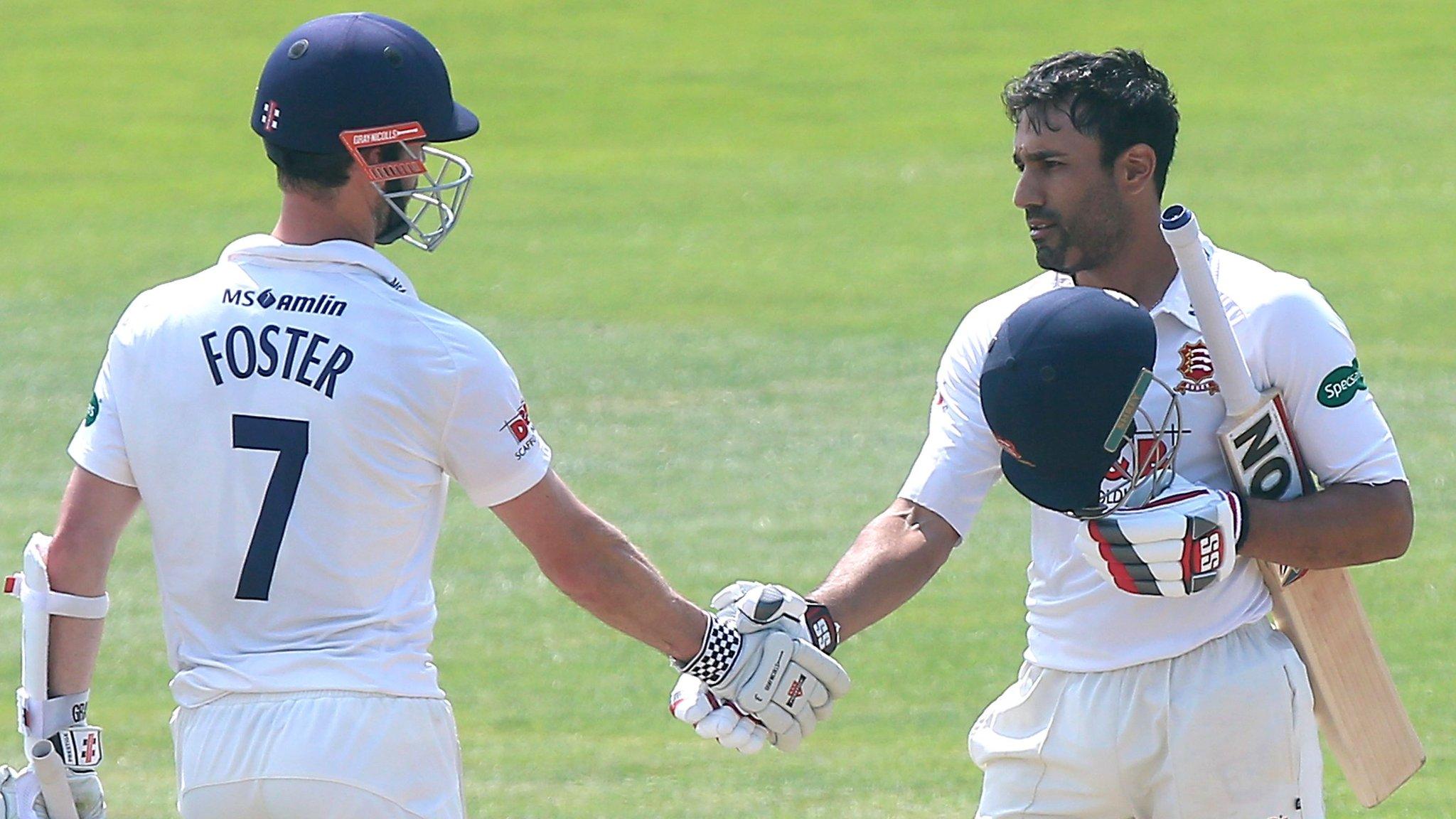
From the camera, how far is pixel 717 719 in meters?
4.29

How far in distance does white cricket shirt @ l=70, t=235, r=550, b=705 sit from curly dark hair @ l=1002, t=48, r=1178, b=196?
4.17 ft

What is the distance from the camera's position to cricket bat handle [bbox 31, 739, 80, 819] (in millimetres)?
3752

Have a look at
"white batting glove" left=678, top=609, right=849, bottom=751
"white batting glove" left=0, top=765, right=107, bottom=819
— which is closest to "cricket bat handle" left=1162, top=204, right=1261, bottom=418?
"white batting glove" left=678, top=609, right=849, bottom=751

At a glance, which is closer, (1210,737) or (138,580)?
(1210,737)

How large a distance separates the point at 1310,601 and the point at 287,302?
6.43 ft

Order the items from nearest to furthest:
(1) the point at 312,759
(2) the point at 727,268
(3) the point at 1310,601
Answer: (1) the point at 312,759 < (3) the point at 1310,601 < (2) the point at 727,268

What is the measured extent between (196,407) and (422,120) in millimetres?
669

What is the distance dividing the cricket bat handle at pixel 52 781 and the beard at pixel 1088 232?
206 cm

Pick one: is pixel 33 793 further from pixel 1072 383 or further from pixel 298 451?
pixel 1072 383

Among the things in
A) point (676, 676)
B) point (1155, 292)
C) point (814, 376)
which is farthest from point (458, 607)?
point (1155, 292)

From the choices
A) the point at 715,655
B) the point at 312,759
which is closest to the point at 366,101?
the point at 312,759

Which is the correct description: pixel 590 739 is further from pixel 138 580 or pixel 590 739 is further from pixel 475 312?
pixel 475 312

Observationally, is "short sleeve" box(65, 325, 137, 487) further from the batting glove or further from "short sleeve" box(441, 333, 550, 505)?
the batting glove

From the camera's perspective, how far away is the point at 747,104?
65.1ft
